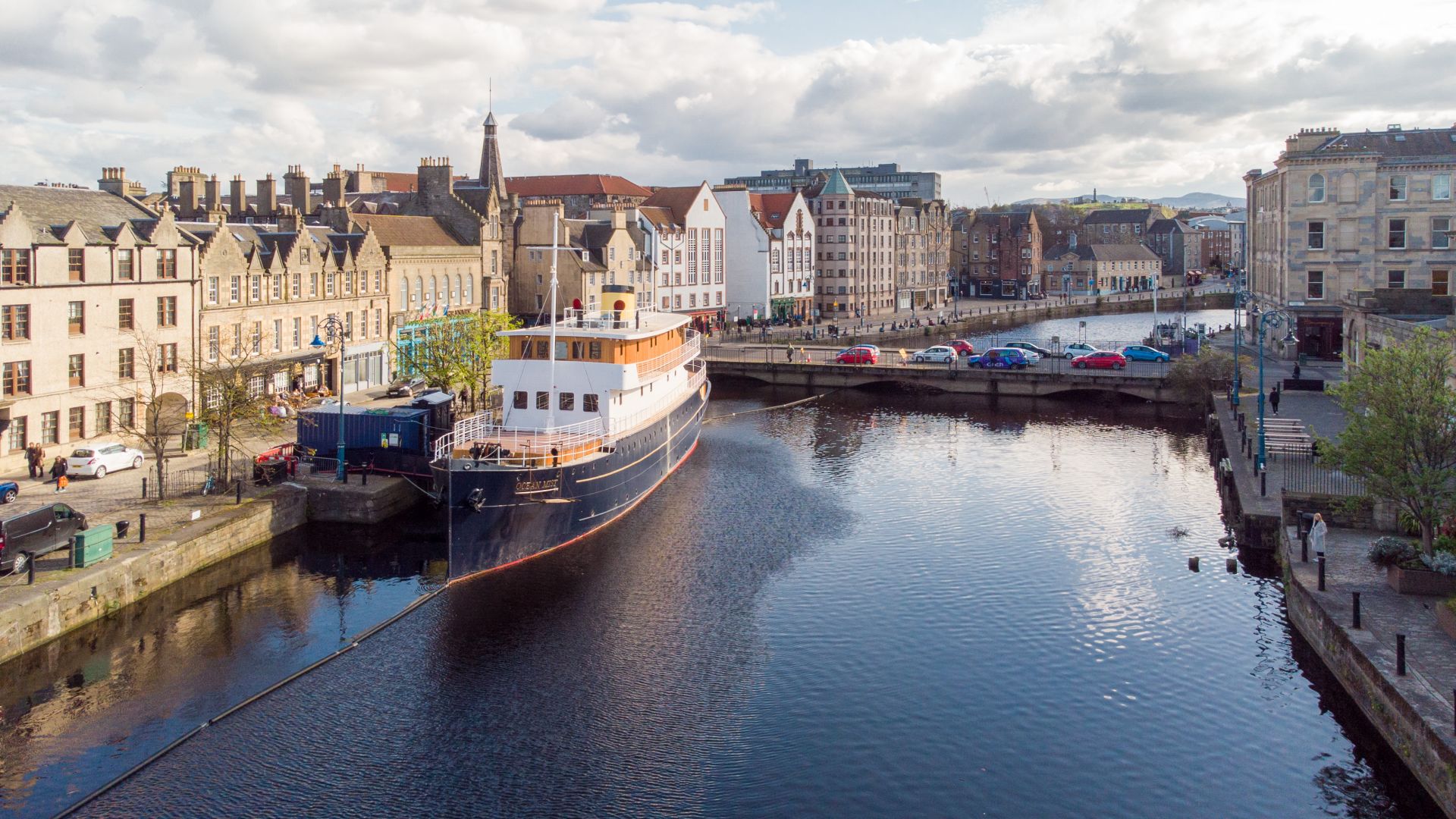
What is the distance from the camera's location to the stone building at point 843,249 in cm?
13662

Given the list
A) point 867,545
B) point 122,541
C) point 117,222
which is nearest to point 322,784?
point 122,541

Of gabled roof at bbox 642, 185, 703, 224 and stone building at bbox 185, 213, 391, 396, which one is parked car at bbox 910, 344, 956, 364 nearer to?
gabled roof at bbox 642, 185, 703, 224

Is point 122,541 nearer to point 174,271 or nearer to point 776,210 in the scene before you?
point 174,271

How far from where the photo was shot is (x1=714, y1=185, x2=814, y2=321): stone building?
407 ft

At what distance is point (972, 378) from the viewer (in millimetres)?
84375

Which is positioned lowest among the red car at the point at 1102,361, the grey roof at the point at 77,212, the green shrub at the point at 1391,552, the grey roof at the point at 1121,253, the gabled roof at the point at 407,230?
the green shrub at the point at 1391,552

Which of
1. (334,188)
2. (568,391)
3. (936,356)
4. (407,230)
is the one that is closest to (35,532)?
(568,391)

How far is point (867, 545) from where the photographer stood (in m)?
42.2

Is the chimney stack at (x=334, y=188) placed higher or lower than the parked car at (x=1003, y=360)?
higher

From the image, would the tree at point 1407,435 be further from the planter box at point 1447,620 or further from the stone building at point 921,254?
the stone building at point 921,254

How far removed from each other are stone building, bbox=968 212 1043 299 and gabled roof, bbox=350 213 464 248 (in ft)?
371

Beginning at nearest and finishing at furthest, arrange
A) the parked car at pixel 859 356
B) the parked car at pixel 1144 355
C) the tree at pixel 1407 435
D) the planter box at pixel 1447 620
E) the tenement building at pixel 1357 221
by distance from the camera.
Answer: the planter box at pixel 1447 620 < the tree at pixel 1407 435 < the tenement building at pixel 1357 221 < the parked car at pixel 1144 355 < the parked car at pixel 859 356

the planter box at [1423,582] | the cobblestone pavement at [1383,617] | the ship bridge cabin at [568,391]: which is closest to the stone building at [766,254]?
the ship bridge cabin at [568,391]

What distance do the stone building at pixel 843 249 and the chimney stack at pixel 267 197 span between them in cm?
6447
